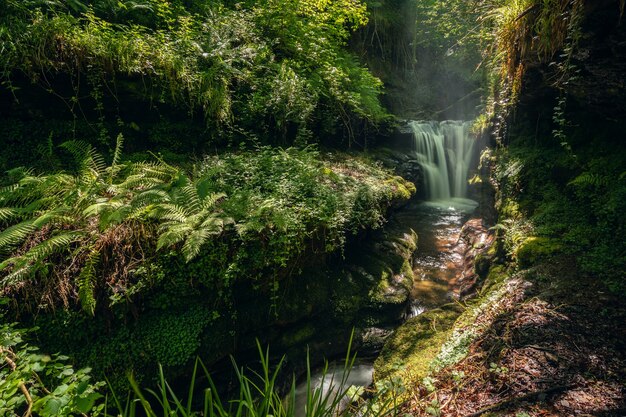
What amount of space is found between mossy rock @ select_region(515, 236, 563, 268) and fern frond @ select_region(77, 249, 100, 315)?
16.5ft

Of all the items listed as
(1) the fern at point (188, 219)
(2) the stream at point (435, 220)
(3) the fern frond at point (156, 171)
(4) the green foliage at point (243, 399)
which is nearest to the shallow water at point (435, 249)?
(2) the stream at point (435, 220)

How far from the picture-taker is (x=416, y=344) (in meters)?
3.90

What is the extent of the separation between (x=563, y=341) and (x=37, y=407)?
372 cm

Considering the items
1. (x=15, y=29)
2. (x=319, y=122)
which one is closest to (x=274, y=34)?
(x=319, y=122)

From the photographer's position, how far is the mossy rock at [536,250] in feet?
12.5

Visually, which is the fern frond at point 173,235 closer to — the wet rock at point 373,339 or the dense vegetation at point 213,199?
the dense vegetation at point 213,199

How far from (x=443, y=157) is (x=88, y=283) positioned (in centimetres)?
1164

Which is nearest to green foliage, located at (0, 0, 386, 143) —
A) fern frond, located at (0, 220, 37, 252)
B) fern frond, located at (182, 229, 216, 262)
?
fern frond, located at (0, 220, 37, 252)

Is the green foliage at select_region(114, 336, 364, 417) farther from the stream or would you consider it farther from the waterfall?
the waterfall

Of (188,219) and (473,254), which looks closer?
(188,219)

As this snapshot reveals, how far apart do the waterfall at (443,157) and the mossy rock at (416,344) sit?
24.8ft

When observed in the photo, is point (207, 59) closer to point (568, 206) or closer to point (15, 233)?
point (15, 233)

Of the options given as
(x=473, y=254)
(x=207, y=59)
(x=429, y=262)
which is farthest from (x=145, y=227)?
(x=473, y=254)

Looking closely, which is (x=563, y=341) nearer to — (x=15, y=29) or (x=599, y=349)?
(x=599, y=349)
